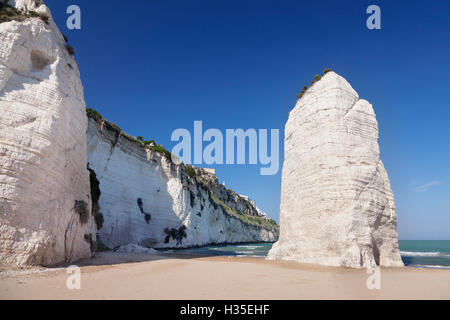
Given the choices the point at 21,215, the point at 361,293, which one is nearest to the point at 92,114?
the point at 21,215

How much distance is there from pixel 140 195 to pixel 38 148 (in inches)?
803

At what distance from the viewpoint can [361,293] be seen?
21.1 ft

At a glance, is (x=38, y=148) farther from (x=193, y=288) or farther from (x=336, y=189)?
(x=336, y=189)

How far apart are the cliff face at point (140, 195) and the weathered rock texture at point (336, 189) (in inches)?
628

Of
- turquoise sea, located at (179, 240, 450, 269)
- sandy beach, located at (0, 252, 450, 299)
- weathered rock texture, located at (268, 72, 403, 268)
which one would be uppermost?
weathered rock texture, located at (268, 72, 403, 268)

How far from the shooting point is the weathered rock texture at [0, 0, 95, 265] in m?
8.56

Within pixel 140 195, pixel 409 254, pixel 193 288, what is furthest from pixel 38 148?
pixel 409 254

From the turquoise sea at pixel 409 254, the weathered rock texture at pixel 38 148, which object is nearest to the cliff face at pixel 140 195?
the turquoise sea at pixel 409 254

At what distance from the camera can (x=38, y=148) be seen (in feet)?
31.4

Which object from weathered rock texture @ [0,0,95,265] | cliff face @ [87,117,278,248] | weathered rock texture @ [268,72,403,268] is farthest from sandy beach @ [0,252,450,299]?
cliff face @ [87,117,278,248]

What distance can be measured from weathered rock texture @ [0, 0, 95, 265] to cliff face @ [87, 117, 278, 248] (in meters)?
12.3

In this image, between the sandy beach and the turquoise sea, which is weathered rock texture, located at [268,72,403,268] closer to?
the sandy beach
